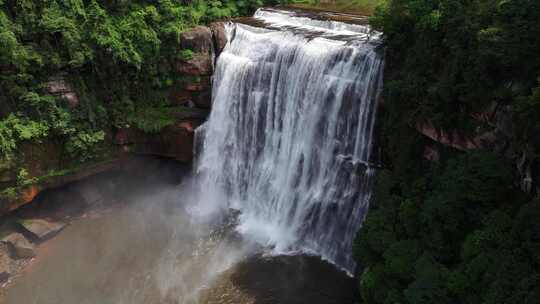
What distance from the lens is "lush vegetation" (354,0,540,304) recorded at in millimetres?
8297

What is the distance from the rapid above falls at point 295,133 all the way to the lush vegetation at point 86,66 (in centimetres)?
275

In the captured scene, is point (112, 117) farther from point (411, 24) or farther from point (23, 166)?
point (411, 24)

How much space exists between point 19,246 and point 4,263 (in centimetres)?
82

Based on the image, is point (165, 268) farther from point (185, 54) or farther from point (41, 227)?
point (185, 54)

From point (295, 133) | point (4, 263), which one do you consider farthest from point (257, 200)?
point (4, 263)

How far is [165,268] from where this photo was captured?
15531 mm

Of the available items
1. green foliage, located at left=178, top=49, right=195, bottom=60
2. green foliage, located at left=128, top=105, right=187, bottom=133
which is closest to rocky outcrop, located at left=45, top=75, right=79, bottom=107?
green foliage, located at left=128, top=105, right=187, bottom=133

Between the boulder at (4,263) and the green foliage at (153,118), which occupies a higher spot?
the green foliage at (153,118)

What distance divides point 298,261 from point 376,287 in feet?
16.4

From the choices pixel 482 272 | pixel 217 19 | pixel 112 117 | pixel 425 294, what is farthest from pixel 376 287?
pixel 217 19

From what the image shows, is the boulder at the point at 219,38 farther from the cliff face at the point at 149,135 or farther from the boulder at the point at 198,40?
the boulder at the point at 198,40

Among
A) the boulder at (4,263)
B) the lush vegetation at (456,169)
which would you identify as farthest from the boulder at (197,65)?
the boulder at (4,263)

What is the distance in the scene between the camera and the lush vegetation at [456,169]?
830 cm

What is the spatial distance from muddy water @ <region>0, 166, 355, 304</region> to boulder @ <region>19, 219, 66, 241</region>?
31cm
